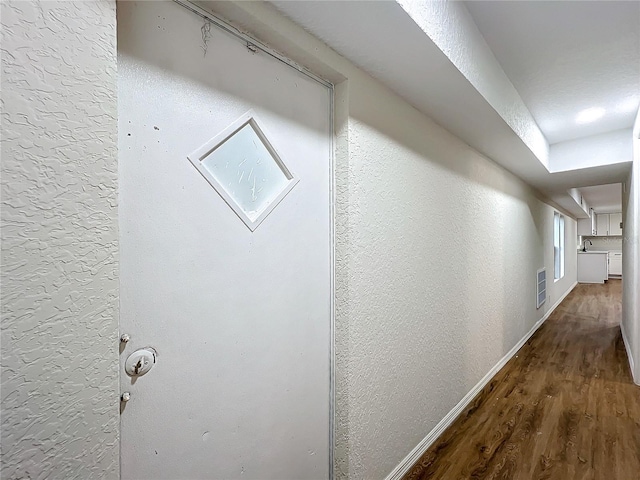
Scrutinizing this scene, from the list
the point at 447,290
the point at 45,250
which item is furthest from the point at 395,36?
the point at 447,290

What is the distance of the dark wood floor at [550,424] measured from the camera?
174cm

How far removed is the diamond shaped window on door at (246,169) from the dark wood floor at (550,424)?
169cm

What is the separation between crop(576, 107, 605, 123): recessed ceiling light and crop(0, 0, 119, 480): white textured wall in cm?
321

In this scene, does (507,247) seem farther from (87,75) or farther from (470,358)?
(87,75)

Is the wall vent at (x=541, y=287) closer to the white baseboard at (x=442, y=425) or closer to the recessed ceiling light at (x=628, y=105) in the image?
the white baseboard at (x=442, y=425)

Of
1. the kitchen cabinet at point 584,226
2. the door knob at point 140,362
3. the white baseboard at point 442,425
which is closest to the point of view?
the door knob at point 140,362

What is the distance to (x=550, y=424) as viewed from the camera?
2162 millimetres

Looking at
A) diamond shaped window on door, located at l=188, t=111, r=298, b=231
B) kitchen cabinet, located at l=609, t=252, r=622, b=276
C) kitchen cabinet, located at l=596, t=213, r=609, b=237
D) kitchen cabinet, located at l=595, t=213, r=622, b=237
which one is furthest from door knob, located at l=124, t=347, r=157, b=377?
kitchen cabinet, located at l=609, t=252, r=622, b=276

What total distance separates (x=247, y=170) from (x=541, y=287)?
511cm

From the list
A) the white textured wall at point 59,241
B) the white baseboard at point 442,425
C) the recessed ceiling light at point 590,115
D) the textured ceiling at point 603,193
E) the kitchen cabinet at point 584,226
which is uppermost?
the recessed ceiling light at point 590,115

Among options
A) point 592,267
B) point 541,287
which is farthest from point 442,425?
point 592,267

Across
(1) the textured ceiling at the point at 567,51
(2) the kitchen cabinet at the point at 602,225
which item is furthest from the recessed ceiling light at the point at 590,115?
(2) the kitchen cabinet at the point at 602,225

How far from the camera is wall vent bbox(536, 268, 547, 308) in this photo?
4434 mm

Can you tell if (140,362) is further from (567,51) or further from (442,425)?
(567,51)
